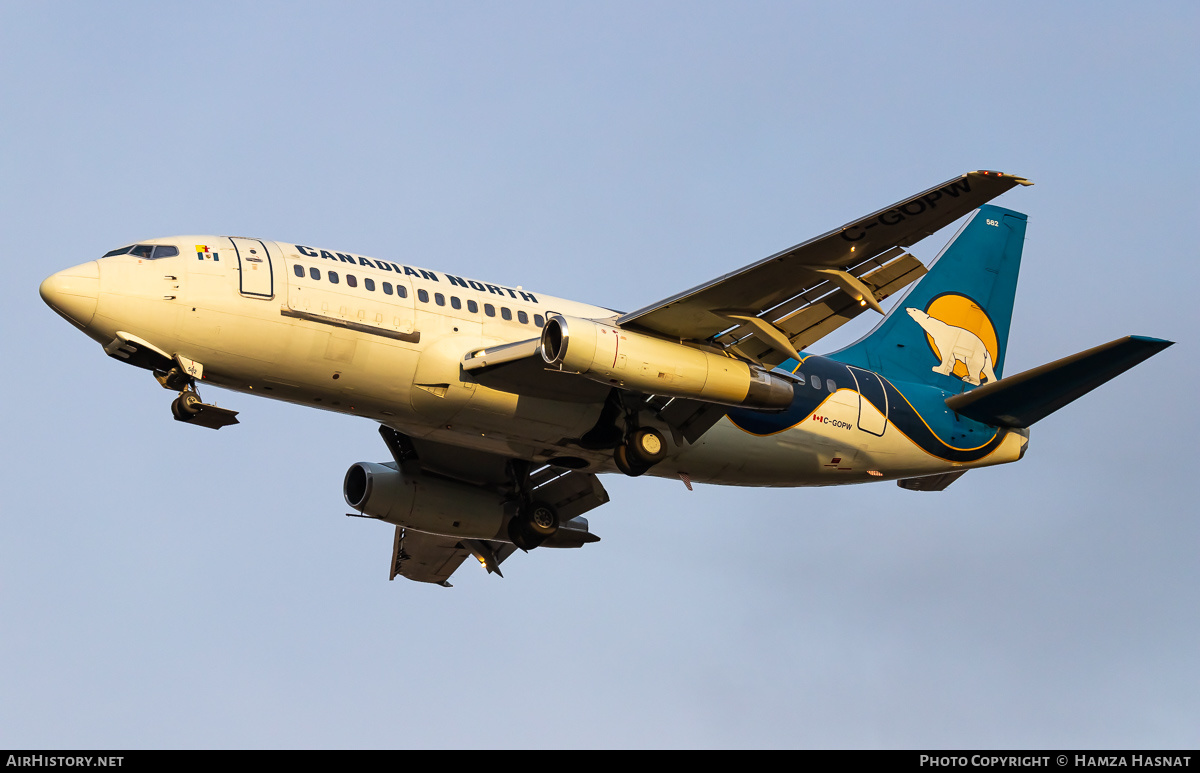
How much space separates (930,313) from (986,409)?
426 centimetres

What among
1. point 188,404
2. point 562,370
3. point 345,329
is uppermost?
point 345,329

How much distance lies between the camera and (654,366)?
28.2 m

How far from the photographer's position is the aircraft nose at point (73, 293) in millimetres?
26250

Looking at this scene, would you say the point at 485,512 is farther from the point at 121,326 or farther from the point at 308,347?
the point at 121,326

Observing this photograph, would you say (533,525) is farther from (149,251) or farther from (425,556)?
(149,251)

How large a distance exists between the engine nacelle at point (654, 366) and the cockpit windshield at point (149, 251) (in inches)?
315

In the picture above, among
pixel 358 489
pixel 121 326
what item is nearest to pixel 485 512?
pixel 358 489

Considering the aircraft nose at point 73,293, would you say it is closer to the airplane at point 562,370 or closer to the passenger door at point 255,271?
the airplane at point 562,370

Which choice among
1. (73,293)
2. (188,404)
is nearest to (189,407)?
(188,404)

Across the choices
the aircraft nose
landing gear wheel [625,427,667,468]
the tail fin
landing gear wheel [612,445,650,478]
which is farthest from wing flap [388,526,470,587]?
the aircraft nose

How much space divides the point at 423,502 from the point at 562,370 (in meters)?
8.63

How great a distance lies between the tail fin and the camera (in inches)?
1428

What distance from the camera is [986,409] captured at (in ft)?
114

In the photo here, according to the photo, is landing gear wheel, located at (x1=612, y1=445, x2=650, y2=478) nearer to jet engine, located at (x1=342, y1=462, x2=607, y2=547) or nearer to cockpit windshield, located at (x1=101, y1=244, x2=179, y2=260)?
jet engine, located at (x1=342, y1=462, x2=607, y2=547)
